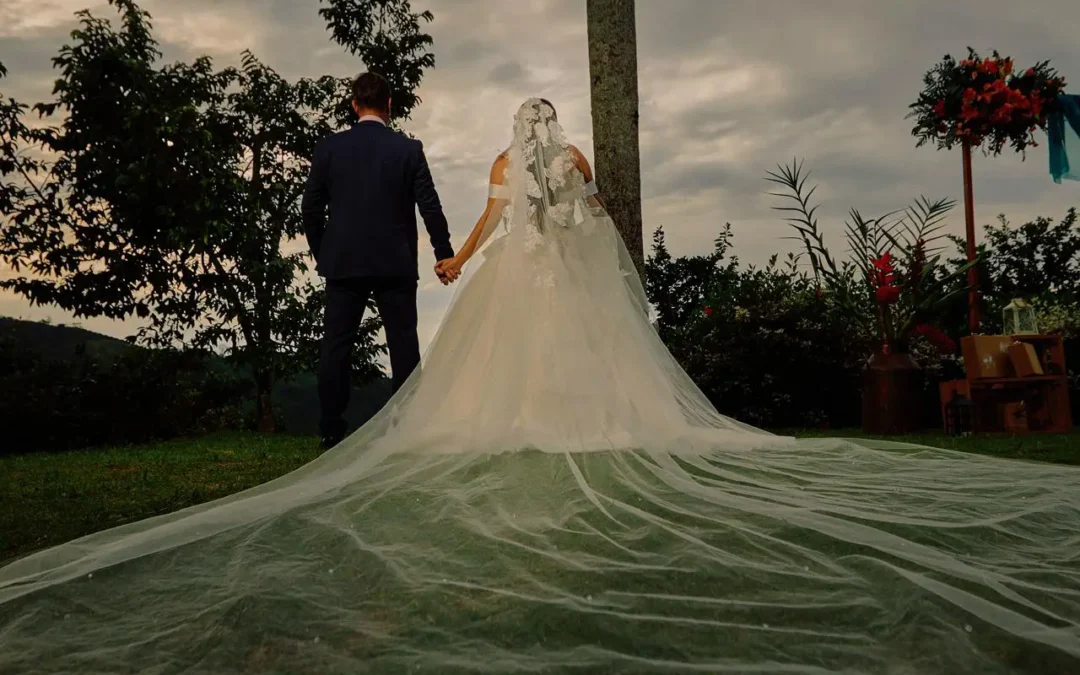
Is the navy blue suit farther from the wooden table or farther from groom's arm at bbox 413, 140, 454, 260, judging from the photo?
the wooden table

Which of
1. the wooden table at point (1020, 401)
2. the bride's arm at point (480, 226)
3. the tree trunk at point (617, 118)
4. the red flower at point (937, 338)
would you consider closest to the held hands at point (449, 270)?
the bride's arm at point (480, 226)

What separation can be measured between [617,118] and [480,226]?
175 centimetres

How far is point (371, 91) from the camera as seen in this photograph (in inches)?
239

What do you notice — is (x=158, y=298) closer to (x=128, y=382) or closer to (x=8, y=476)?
(x=128, y=382)

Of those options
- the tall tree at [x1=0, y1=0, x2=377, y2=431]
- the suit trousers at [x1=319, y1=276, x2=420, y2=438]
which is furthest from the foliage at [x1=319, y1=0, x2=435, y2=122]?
the suit trousers at [x1=319, y1=276, x2=420, y2=438]

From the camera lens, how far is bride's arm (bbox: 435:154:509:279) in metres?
5.70

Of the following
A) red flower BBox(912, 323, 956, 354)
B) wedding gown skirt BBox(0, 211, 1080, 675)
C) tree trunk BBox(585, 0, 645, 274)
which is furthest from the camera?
red flower BBox(912, 323, 956, 354)

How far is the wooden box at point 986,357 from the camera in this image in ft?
27.5

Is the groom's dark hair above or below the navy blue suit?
above

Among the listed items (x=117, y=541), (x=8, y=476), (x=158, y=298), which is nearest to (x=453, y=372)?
(x=117, y=541)

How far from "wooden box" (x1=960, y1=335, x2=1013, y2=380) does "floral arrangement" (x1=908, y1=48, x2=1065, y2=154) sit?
276 centimetres

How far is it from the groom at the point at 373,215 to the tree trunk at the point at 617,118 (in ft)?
4.84

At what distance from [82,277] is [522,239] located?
30.3ft

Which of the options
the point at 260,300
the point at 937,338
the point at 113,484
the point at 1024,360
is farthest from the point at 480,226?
the point at 260,300
